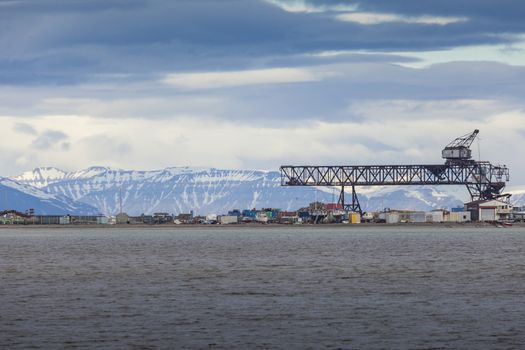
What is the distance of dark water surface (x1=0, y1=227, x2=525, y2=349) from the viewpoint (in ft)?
167

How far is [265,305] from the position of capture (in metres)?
63.8

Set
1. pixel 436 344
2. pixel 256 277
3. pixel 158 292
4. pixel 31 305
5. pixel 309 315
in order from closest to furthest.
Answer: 1. pixel 436 344
2. pixel 309 315
3. pixel 31 305
4. pixel 158 292
5. pixel 256 277

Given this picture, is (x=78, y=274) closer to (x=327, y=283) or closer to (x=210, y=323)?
(x=327, y=283)

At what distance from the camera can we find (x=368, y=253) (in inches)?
5064

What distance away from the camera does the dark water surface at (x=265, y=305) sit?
5100cm

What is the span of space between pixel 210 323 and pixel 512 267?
4768 cm

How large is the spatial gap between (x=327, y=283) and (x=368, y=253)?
164 feet

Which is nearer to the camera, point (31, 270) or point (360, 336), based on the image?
point (360, 336)

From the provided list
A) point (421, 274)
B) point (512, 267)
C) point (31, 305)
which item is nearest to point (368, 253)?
point (512, 267)

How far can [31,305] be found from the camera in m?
64.8

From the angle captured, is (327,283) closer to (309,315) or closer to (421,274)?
(421,274)

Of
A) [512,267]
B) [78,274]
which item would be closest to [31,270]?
[78,274]

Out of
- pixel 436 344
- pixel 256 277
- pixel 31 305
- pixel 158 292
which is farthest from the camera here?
pixel 256 277

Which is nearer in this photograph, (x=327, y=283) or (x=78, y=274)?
(x=327, y=283)
